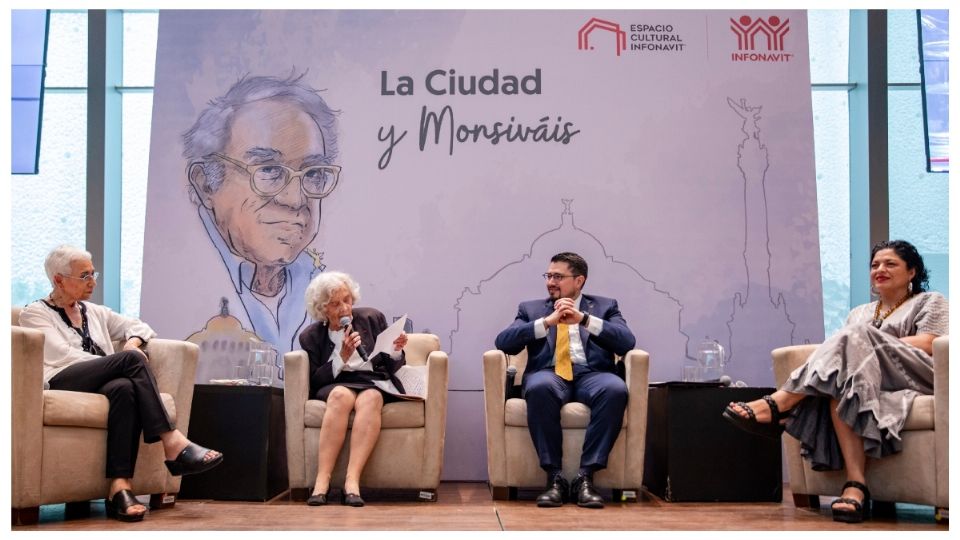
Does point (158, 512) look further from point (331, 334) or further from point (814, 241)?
point (814, 241)

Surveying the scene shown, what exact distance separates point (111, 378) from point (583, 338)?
2061 millimetres

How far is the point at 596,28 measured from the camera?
531 cm

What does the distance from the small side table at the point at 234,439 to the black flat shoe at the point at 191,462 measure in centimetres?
55

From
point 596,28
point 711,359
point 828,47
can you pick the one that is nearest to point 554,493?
point 711,359

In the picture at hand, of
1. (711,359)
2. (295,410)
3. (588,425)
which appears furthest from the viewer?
(711,359)

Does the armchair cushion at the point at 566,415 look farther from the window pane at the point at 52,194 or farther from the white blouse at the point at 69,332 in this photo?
the window pane at the point at 52,194

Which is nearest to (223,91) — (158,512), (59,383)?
(59,383)

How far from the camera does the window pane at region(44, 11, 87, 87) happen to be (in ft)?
18.3

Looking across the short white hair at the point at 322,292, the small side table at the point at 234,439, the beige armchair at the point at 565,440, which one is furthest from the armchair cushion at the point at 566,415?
the small side table at the point at 234,439

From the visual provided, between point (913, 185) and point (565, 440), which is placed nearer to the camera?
point (565, 440)

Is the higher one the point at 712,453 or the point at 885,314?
the point at 885,314

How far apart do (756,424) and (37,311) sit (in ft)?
9.39

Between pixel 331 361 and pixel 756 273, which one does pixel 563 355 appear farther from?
pixel 756 273

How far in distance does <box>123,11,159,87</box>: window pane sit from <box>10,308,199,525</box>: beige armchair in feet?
7.86
